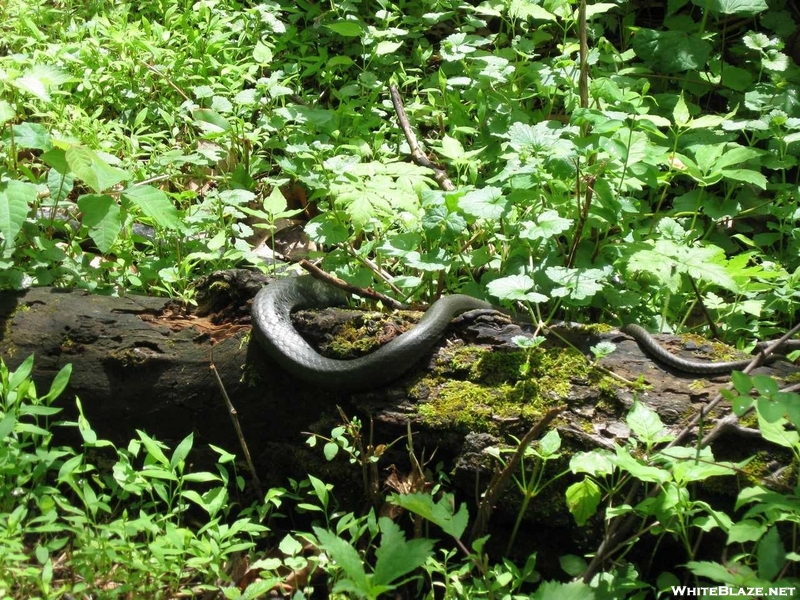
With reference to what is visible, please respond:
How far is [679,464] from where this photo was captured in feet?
7.06

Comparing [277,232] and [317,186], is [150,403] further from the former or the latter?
[277,232]

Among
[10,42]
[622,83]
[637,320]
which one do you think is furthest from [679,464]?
[10,42]

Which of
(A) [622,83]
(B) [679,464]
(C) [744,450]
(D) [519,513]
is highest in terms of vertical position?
(A) [622,83]

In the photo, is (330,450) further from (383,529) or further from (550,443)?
(550,443)

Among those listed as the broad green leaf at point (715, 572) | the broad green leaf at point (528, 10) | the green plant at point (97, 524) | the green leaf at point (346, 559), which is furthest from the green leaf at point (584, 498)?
the broad green leaf at point (528, 10)

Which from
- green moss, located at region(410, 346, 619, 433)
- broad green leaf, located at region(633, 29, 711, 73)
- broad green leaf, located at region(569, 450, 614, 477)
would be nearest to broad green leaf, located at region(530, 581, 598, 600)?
broad green leaf, located at region(569, 450, 614, 477)

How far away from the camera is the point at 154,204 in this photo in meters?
3.14

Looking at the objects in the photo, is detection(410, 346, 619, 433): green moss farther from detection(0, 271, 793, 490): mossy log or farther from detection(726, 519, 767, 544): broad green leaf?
detection(726, 519, 767, 544): broad green leaf

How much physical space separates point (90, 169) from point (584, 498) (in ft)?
7.25

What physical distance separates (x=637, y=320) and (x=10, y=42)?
4789 mm

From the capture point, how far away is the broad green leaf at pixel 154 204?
10.2 feet

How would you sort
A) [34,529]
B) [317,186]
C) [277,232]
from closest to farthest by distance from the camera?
[34,529] < [317,186] < [277,232]

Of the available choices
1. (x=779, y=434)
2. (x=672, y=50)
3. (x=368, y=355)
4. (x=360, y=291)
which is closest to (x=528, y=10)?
(x=672, y=50)

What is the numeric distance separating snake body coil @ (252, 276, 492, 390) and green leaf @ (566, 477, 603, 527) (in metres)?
0.84
